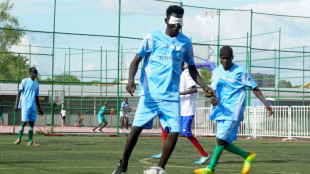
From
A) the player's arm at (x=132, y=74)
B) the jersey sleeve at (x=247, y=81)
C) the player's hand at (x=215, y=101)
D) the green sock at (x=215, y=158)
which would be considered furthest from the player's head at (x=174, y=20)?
the green sock at (x=215, y=158)

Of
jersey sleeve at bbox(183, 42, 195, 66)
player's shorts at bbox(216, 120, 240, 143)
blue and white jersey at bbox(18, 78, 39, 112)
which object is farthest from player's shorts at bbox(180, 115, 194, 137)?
blue and white jersey at bbox(18, 78, 39, 112)

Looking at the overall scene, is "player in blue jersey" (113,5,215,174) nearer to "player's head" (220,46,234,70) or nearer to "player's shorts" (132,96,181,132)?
"player's shorts" (132,96,181,132)

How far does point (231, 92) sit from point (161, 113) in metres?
2.04

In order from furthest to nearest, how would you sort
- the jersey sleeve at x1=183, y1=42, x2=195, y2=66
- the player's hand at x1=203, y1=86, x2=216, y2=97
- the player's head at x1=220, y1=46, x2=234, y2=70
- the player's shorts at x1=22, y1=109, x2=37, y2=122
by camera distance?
the player's shorts at x1=22, y1=109, x2=37, y2=122, the player's head at x1=220, y1=46, x2=234, y2=70, the player's hand at x1=203, y1=86, x2=216, y2=97, the jersey sleeve at x1=183, y1=42, x2=195, y2=66

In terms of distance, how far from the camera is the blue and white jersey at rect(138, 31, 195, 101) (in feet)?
24.7

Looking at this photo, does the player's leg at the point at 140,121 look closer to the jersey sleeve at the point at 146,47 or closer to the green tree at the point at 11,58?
the jersey sleeve at the point at 146,47

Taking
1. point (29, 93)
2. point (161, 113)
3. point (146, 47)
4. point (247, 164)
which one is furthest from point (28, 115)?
point (161, 113)

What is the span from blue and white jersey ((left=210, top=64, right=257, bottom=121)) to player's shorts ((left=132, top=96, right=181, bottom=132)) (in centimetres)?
183

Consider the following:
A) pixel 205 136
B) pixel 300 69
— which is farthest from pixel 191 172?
pixel 300 69

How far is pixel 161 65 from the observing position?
7555 mm

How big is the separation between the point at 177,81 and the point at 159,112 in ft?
1.50

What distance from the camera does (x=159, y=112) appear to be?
7516mm

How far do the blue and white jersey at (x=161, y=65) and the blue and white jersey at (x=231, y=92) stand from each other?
175 centimetres

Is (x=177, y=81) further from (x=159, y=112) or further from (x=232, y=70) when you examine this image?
(x=232, y=70)
